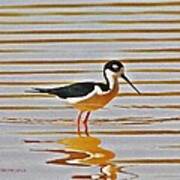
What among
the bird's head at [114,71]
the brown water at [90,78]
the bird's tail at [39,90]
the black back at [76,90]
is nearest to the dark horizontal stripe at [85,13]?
the brown water at [90,78]

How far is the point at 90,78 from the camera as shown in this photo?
10.6 metres

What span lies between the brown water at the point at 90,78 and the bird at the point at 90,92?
0.09 metres

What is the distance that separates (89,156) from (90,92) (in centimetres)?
106

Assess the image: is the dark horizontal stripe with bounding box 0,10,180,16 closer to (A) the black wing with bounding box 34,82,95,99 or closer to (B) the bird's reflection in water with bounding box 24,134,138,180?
(A) the black wing with bounding box 34,82,95,99

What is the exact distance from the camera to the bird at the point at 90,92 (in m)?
9.45

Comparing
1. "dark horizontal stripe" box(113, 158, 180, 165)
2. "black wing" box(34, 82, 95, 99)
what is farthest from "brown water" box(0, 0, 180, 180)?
"black wing" box(34, 82, 95, 99)

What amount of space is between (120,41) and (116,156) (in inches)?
141

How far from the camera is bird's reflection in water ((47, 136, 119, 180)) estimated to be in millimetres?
8031

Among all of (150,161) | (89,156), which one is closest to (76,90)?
(89,156)

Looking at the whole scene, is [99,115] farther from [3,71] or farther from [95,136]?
[3,71]

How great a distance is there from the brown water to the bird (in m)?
0.09

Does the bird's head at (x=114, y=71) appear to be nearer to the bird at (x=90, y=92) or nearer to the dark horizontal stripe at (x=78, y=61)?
the bird at (x=90, y=92)

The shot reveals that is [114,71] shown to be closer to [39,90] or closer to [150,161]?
[39,90]

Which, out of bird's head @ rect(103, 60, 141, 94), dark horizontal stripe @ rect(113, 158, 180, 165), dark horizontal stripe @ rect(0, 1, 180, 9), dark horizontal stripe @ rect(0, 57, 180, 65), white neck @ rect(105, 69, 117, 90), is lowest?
dark horizontal stripe @ rect(113, 158, 180, 165)
